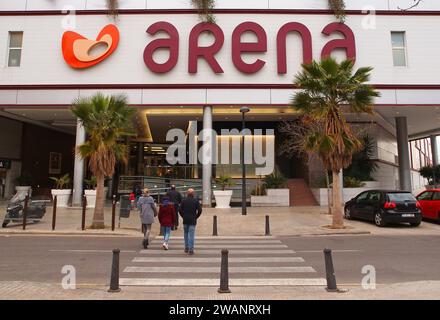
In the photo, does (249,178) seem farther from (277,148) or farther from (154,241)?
(154,241)

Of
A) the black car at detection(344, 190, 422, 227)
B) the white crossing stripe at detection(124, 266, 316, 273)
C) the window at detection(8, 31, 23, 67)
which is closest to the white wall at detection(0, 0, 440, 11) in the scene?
the window at detection(8, 31, 23, 67)

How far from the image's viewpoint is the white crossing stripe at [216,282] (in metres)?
6.80

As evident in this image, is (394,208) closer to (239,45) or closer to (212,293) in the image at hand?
(212,293)

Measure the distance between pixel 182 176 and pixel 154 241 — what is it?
56.6 ft

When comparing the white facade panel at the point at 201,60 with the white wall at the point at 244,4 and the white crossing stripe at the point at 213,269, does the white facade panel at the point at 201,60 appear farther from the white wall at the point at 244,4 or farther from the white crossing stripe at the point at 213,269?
the white crossing stripe at the point at 213,269

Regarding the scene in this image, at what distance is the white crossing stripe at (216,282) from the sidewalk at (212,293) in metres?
0.27

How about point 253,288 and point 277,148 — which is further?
point 277,148

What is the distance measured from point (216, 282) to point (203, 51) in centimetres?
1867

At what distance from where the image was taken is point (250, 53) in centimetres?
2333

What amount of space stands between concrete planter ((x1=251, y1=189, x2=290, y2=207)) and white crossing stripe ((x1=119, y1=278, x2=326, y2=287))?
16.9 meters

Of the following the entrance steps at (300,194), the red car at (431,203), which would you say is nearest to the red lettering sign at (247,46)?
the entrance steps at (300,194)

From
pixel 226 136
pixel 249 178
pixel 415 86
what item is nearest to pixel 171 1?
pixel 226 136

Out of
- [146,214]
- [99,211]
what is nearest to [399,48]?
[146,214]

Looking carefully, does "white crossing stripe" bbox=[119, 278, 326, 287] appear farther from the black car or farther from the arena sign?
the arena sign
